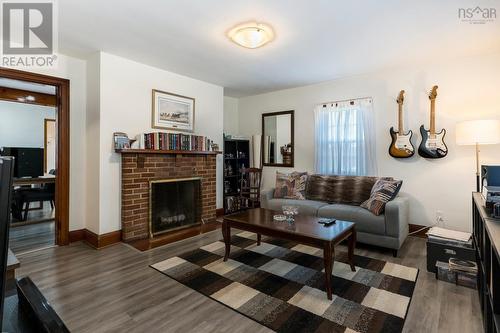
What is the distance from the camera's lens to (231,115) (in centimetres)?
552

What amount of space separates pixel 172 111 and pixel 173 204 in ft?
4.57

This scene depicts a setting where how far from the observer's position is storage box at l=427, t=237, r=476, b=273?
232 centimetres

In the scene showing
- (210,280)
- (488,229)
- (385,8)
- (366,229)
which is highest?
(385,8)

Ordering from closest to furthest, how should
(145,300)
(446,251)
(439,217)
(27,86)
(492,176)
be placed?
(145,300) < (492,176) < (446,251) < (439,217) < (27,86)

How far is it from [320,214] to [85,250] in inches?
114

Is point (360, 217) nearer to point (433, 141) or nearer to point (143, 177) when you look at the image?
point (433, 141)

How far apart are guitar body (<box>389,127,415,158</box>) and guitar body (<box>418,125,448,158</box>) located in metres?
0.14

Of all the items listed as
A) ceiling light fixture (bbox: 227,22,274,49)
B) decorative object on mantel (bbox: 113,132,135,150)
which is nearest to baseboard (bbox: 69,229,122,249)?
decorative object on mantel (bbox: 113,132,135,150)

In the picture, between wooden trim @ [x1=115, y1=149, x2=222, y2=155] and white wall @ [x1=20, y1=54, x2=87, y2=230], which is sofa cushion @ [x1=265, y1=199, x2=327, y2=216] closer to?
wooden trim @ [x1=115, y1=149, x2=222, y2=155]

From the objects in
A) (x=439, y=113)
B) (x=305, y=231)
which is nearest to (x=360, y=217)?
(x=305, y=231)

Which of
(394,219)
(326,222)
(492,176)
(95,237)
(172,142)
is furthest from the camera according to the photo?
(172,142)

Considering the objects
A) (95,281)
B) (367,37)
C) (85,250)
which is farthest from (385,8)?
(85,250)

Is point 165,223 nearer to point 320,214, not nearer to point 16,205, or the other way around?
point 320,214

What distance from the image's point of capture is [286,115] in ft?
15.8
